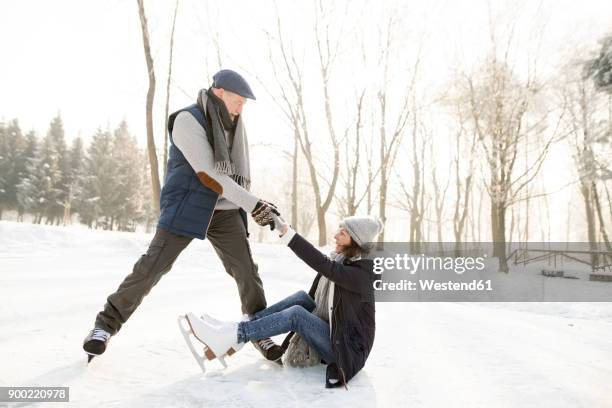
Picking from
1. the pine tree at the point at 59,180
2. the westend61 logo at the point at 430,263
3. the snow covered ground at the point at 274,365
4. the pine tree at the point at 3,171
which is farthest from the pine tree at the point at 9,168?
the snow covered ground at the point at 274,365

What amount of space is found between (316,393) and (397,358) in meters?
1.05

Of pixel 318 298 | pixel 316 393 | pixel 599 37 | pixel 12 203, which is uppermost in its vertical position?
pixel 599 37

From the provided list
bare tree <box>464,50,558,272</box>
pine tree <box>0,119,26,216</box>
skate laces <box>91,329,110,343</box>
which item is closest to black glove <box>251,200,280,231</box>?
skate laces <box>91,329,110,343</box>

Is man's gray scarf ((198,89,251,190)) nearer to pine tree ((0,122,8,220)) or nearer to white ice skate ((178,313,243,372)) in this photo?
white ice skate ((178,313,243,372))

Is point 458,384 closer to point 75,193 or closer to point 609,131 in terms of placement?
point 609,131

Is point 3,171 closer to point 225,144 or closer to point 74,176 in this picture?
point 74,176

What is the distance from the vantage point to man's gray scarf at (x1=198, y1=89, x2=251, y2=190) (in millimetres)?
2889

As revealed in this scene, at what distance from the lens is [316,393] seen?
2.54m

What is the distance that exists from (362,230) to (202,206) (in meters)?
1.10

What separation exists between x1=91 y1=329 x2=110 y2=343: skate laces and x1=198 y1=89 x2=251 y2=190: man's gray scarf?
49.6 inches

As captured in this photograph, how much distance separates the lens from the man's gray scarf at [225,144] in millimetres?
2889

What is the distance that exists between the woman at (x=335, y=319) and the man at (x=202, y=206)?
0.71 feet

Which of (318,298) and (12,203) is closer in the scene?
(318,298)

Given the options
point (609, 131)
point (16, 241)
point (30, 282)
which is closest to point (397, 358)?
point (30, 282)
